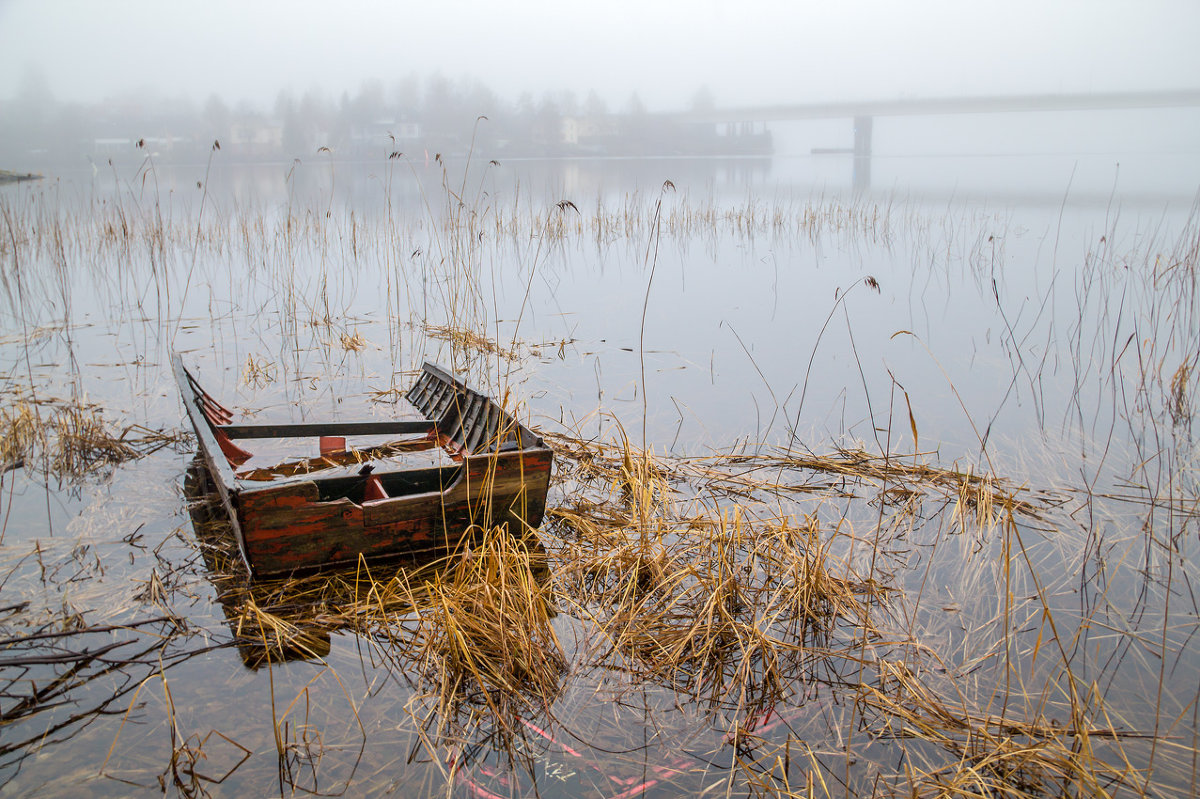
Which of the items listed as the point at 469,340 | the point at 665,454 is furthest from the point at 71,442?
the point at 665,454

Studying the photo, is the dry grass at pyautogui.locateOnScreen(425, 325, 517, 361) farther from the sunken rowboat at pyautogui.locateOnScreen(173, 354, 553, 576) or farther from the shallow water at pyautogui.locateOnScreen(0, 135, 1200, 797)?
the sunken rowboat at pyautogui.locateOnScreen(173, 354, 553, 576)

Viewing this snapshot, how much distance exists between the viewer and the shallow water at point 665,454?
2.49 m

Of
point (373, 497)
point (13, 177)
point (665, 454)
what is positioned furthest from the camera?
point (13, 177)

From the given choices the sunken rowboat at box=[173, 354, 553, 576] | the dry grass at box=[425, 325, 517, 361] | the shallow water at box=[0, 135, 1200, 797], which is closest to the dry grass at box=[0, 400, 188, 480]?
the shallow water at box=[0, 135, 1200, 797]

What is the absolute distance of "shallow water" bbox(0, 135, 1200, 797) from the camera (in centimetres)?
249

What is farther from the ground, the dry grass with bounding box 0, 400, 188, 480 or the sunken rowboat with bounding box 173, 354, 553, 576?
the sunken rowboat with bounding box 173, 354, 553, 576

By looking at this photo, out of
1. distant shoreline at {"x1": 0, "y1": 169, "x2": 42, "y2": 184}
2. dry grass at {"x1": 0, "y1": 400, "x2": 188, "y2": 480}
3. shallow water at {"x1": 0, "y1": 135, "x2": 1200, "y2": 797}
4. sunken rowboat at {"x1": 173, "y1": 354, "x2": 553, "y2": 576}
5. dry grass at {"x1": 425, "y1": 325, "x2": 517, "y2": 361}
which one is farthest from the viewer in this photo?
distant shoreline at {"x1": 0, "y1": 169, "x2": 42, "y2": 184}

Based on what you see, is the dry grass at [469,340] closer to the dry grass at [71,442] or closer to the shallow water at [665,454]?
the shallow water at [665,454]

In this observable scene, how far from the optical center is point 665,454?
208 inches

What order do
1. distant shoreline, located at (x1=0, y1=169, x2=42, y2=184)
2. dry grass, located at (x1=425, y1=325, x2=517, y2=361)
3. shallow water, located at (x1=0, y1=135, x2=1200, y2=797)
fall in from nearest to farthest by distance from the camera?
1. shallow water, located at (x1=0, y1=135, x2=1200, y2=797)
2. dry grass, located at (x1=425, y1=325, x2=517, y2=361)
3. distant shoreline, located at (x1=0, y1=169, x2=42, y2=184)

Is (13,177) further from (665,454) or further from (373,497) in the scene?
(373,497)

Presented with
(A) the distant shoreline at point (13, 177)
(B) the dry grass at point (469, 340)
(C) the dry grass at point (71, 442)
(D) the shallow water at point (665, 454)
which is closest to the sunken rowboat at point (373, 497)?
(D) the shallow water at point (665, 454)

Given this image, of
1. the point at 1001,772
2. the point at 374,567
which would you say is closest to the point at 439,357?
the point at 374,567

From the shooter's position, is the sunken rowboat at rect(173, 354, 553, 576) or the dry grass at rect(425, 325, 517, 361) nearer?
the sunken rowboat at rect(173, 354, 553, 576)
